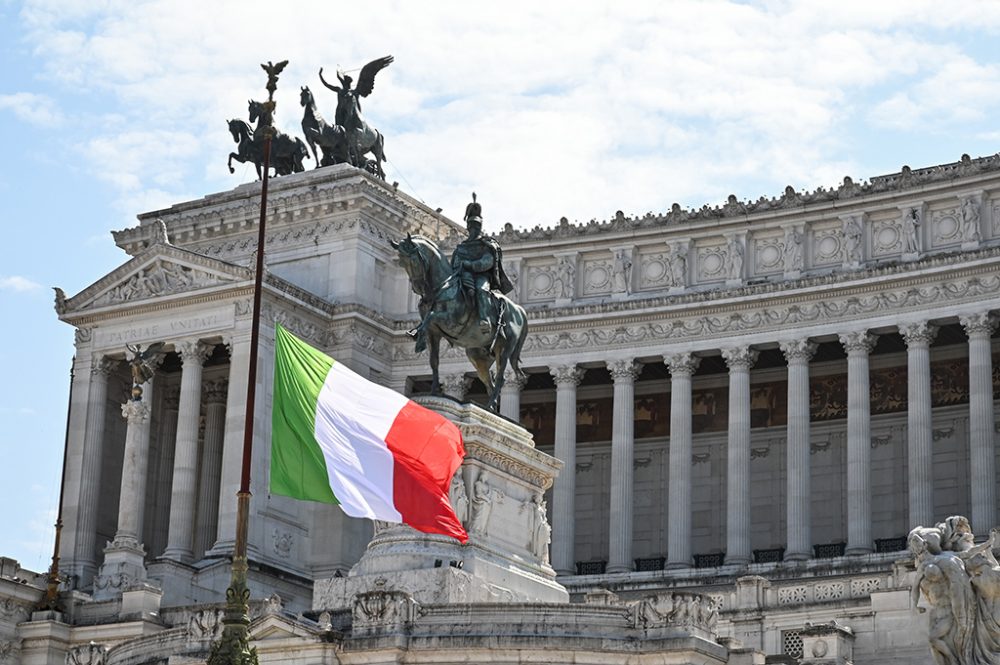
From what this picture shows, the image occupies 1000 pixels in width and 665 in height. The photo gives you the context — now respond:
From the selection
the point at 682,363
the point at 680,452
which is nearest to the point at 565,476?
the point at 680,452

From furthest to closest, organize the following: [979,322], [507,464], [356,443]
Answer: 1. [979,322]
2. [507,464]
3. [356,443]

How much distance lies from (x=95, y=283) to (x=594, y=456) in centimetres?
1848

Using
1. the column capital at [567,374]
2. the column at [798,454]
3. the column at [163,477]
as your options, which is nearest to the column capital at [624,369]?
the column capital at [567,374]

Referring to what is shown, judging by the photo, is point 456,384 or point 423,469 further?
point 456,384

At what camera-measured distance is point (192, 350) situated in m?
69.4

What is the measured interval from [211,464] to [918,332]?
970 inches

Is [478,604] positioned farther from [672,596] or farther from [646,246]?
[646,246]

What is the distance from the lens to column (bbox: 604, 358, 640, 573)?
68.4m

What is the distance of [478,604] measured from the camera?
122 feet

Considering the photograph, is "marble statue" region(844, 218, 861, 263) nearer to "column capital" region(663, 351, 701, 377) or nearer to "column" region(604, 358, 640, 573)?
"column capital" region(663, 351, 701, 377)

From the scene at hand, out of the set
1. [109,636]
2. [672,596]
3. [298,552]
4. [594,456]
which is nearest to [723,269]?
[594,456]

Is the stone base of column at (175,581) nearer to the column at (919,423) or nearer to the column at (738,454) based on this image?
the column at (738,454)

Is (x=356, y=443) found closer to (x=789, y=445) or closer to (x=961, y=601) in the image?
(x=961, y=601)

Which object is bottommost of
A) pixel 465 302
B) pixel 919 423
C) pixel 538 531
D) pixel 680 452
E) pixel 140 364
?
pixel 538 531
